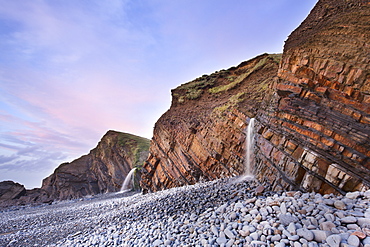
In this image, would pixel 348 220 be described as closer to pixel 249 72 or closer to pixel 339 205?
pixel 339 205

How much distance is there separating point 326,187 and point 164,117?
61.7ft

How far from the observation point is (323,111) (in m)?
7.25

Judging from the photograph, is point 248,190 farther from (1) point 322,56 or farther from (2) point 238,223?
(1) point 322,56

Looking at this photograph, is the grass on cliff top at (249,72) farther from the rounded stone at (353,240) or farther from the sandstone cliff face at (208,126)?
the rounded stone at (353,240)

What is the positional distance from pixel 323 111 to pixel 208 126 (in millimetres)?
8829

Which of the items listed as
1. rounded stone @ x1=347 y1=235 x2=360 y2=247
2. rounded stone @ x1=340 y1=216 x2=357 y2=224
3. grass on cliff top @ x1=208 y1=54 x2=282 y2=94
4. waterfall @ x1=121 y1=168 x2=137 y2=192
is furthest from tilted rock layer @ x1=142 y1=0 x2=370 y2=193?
waterfall @ x1=121 y1=168 x2=137 y2=192

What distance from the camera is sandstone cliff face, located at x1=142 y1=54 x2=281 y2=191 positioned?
1268cm

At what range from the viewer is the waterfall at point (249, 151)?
10.3 meters

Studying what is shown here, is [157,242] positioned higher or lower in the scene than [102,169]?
lower

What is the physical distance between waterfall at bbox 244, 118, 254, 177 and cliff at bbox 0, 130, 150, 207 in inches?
1054

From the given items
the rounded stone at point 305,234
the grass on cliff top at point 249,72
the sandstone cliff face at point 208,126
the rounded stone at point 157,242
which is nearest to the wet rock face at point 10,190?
the sandstone cliff face at point 208,126

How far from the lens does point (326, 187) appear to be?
19.0ft

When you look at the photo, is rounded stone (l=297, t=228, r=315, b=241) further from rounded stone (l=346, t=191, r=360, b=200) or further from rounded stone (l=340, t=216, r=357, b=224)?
rounded stone (l=346, t=191, r=360, b=200)

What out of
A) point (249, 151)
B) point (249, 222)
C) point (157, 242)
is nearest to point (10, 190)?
point (157, 242)
